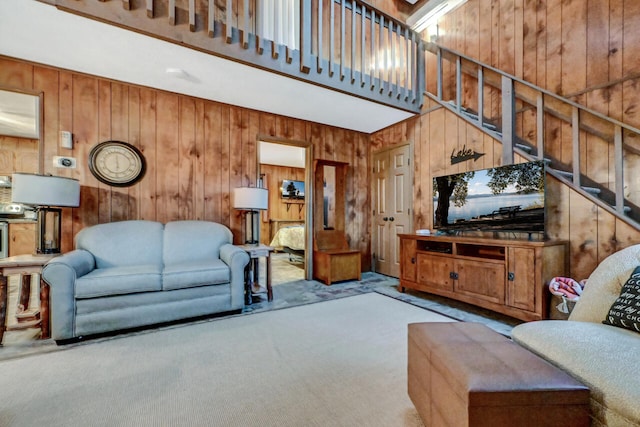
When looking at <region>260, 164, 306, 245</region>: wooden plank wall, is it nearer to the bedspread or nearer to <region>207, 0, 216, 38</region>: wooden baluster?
the bedspread

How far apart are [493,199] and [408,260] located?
119 cm

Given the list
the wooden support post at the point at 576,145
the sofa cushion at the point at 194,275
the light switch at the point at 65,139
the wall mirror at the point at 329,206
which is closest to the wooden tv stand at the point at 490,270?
the wooden support post at the point at 576,145

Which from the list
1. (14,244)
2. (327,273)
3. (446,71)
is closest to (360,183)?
(327,273)

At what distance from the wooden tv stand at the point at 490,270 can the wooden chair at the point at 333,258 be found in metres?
0.85

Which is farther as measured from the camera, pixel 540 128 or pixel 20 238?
pixel 20 238

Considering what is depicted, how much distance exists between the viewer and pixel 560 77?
292 cm

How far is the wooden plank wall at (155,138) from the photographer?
278 cm

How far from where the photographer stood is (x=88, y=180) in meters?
2.90

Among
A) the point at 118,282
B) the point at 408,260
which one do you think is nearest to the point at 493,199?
the point at 408,260

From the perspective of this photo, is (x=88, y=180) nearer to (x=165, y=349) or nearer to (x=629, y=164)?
(x=165, y=349)

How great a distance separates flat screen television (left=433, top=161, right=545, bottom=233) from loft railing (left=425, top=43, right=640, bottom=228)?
288mm

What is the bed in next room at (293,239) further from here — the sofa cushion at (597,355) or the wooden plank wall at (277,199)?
the sofa cushion at (597,355)

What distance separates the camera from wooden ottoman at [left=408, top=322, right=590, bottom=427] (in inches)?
33.1

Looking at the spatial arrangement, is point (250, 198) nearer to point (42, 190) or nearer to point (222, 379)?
point (42, 190)
